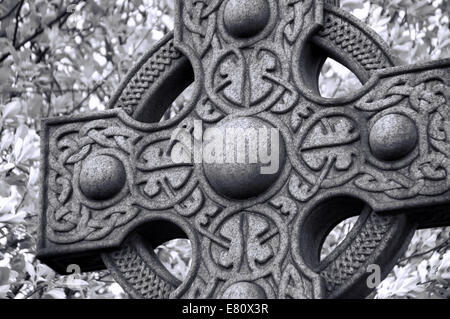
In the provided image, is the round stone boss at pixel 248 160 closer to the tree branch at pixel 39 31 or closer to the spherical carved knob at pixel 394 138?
the spherical carved knob at pixel 394 138

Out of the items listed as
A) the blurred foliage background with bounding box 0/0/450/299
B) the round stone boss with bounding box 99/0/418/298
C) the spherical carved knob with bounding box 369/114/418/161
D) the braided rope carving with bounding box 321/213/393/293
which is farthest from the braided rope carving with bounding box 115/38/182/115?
the blurred foliage background with bounding box 0/0/450/299

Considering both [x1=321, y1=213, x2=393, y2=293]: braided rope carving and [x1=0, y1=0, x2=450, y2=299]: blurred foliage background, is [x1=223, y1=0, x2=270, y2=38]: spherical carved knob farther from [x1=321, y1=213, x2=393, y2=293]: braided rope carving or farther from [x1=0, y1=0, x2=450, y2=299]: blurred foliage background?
[x1=0, y1=0, x2=450, y2=299]: blurred foliage background

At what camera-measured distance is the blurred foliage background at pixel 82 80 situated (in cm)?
560

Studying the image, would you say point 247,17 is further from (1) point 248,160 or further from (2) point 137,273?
(2) point 137,273

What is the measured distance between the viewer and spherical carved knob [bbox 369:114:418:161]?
3.44 meters

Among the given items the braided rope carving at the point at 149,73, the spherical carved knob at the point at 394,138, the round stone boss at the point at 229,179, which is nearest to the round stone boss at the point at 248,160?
the round stone boss at the point at 229,179

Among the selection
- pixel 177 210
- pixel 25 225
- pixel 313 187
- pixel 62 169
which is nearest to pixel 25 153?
pixel 25 225

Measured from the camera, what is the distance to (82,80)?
7.19 meters

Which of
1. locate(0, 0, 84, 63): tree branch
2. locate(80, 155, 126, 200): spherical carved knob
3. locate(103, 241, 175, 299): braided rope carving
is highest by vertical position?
locate(0, 0, 84, 63): tree branch

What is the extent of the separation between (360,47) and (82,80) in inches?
149

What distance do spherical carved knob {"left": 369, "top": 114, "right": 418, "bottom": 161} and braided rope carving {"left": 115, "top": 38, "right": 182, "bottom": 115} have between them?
0.87m

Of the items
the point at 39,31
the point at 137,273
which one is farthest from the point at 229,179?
the point at 39,31

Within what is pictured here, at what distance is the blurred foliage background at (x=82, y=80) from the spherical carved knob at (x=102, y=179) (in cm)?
116

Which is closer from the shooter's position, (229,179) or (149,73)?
(229,179)
